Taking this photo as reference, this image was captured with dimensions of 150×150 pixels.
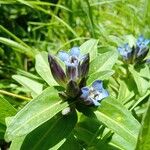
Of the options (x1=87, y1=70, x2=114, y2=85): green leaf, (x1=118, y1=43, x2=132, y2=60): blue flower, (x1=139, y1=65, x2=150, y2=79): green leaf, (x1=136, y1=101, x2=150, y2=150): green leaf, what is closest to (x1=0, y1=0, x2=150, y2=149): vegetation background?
(x1=118, y1=43, x2=132, y2=60): blue flower

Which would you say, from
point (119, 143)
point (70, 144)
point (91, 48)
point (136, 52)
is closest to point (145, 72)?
point (136, 52)

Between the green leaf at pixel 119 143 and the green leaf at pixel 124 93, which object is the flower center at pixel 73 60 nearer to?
the green leaf at pixel 119 143

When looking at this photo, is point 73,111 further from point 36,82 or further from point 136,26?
point 136,26

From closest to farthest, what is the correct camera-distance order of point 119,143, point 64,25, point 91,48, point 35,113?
point 35,113
point 119,143
point 91,48
point 64,25

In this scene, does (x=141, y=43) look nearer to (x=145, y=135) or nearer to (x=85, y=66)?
(x=85, y=66)

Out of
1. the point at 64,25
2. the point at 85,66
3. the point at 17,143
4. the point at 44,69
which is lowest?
the point at 64,25

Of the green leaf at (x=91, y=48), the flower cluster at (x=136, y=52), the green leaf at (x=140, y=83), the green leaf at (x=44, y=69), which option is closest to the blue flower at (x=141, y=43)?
the flower cluster at (x=136, y=52)

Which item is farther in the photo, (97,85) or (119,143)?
(119,143)
